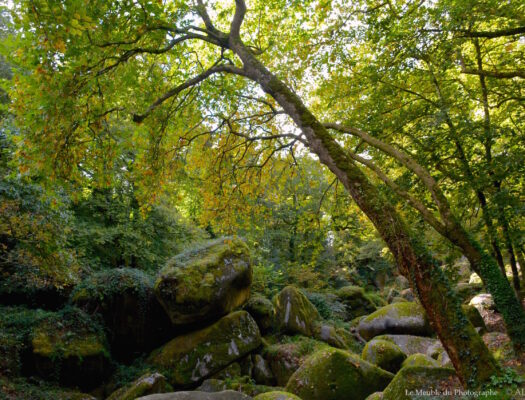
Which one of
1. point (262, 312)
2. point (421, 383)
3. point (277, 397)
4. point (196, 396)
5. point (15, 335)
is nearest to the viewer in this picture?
point (421, 383)

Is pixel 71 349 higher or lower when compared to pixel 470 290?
higher

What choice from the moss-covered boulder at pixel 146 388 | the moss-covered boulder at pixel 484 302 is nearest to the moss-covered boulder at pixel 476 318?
the moss-covered boulder at pixel 484 302

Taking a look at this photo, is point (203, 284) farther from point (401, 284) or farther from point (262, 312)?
point (401, 284)

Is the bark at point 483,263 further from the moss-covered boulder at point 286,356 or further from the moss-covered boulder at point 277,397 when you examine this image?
the moss-covered boulder at point 286,356

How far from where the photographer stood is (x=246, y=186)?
667 centimetres

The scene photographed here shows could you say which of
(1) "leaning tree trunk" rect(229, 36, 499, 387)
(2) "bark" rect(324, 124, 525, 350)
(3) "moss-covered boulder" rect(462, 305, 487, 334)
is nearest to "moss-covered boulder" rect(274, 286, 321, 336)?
(3) "moss-covered boulder" rect(462, 305, 487, 334)

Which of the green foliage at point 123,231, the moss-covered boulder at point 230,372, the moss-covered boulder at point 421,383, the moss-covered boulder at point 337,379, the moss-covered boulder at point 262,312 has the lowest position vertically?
the moss-covered boulder at point 230,372

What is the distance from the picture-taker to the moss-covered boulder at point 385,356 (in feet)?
27.5

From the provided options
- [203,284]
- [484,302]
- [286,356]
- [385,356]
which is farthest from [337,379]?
[484,302]

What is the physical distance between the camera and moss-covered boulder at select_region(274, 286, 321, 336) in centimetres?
1264

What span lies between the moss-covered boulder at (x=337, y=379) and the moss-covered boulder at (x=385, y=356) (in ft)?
4.95

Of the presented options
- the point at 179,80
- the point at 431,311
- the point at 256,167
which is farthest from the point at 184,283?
the point at 431,311

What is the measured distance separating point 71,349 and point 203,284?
12.9 ft

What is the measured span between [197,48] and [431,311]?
25.6ft
